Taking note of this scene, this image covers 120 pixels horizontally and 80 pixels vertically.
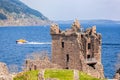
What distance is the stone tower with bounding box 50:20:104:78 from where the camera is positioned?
80812 mm

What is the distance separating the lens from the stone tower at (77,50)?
265 feet

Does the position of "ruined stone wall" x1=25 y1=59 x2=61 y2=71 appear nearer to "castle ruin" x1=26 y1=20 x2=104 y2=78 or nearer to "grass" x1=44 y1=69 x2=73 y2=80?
"castle ruin" x1=26 y1=20 x2=104 y2=78

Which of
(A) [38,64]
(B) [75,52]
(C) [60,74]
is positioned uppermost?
(C) [60,74]

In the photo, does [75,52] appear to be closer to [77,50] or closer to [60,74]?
[77,50]

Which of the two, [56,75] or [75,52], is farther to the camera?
[75,52]

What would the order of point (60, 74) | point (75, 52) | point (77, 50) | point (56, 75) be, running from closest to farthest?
point (56, 75) < point (60, 74) < point (77, 50) < point (75, 52)

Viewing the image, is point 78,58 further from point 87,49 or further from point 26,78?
point 26,78

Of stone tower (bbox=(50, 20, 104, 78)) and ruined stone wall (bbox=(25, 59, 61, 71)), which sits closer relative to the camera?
ruined stone wall (bbox=(25, 59, 61, 71))

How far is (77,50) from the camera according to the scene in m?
80.8

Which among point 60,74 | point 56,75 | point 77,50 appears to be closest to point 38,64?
point 77,50

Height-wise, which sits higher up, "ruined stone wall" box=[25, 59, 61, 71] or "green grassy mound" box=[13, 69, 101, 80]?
"green grassy mound" box=[13, 69, 101, 80]

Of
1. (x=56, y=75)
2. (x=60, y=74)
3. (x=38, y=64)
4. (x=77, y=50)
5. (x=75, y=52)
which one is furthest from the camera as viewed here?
(x=75, y=52)

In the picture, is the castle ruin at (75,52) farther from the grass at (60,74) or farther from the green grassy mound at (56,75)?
the green grassy mound at (56,75)

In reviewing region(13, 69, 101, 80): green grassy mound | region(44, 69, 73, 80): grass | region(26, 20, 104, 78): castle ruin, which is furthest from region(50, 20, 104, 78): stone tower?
region(13, 69, 101, 80): green grassy mound
